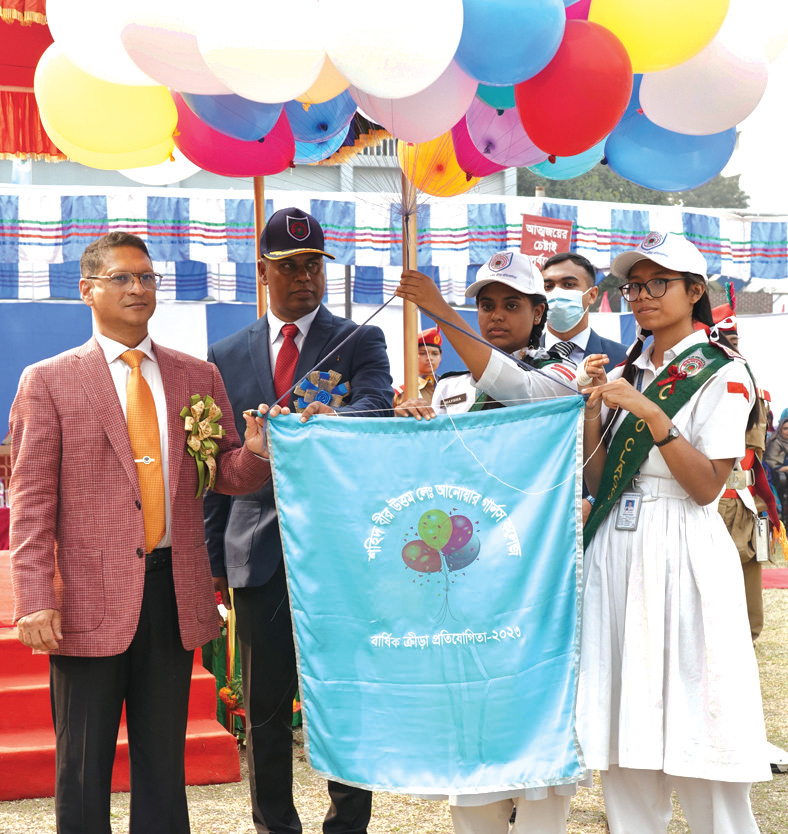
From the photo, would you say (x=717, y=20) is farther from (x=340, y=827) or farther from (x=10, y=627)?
(x=10, y=627)

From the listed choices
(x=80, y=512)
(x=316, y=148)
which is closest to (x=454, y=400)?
(x=80, y=512)

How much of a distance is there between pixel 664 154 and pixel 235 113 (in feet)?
5.09

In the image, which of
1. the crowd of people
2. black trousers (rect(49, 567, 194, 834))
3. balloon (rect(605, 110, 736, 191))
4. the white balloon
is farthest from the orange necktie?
balloon (rect(605, 110, 736, 191))

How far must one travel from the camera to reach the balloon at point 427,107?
295cm

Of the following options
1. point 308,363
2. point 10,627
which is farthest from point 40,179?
point 308,363

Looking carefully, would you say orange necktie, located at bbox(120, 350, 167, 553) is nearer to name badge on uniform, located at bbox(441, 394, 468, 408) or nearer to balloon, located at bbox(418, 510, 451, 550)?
balloon, located at bbox(418, 510, 451, 550)

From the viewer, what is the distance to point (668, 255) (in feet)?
9.39

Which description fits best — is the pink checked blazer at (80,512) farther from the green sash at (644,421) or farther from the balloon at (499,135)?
the balloon at (499,135)

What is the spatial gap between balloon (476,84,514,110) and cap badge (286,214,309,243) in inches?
30.4

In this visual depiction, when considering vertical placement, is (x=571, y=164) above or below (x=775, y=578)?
above

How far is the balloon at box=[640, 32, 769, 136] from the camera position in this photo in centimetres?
306

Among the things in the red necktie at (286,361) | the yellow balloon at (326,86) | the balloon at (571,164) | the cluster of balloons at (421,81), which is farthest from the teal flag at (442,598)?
the balloon at (571,164)

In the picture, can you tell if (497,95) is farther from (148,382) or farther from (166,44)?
(148,382)

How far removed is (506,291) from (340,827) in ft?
6.52
